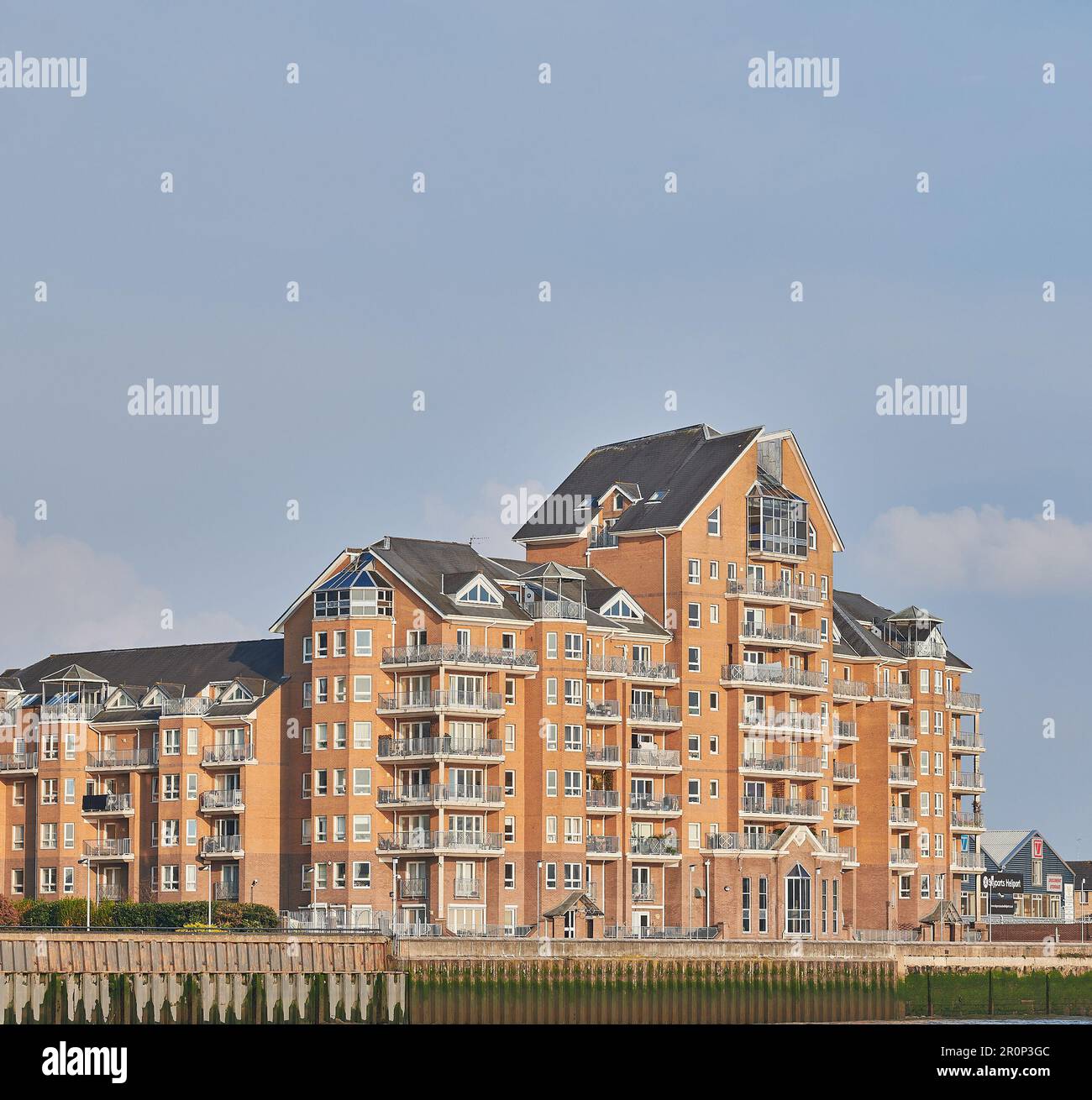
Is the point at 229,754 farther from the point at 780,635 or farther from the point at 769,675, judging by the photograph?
the point at 780,635

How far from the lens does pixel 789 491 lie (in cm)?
13825

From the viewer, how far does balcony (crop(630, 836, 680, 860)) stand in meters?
129

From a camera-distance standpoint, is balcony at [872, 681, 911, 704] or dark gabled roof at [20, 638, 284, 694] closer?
dark gabled roof at [20, 638, 284, 694]

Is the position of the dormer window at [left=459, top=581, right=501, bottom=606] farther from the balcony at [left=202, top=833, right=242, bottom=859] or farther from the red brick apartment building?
the balcony at [left=202, top=833, right=242, bottom=859]

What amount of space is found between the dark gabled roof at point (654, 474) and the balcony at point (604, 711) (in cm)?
998

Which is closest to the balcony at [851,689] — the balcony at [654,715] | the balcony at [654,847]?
the balcony at [654,715]

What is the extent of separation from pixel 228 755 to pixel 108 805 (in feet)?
27.8

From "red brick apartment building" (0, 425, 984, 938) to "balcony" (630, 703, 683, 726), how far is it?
15 cm

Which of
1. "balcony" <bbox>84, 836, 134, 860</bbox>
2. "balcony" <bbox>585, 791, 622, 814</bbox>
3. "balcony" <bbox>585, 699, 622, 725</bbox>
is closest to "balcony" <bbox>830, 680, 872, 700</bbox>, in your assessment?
"balcony" <bbox>585, 699, 622, 725</bbox>

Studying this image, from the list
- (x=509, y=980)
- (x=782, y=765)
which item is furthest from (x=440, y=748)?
(x=782, y=765)

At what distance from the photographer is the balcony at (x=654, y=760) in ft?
423
